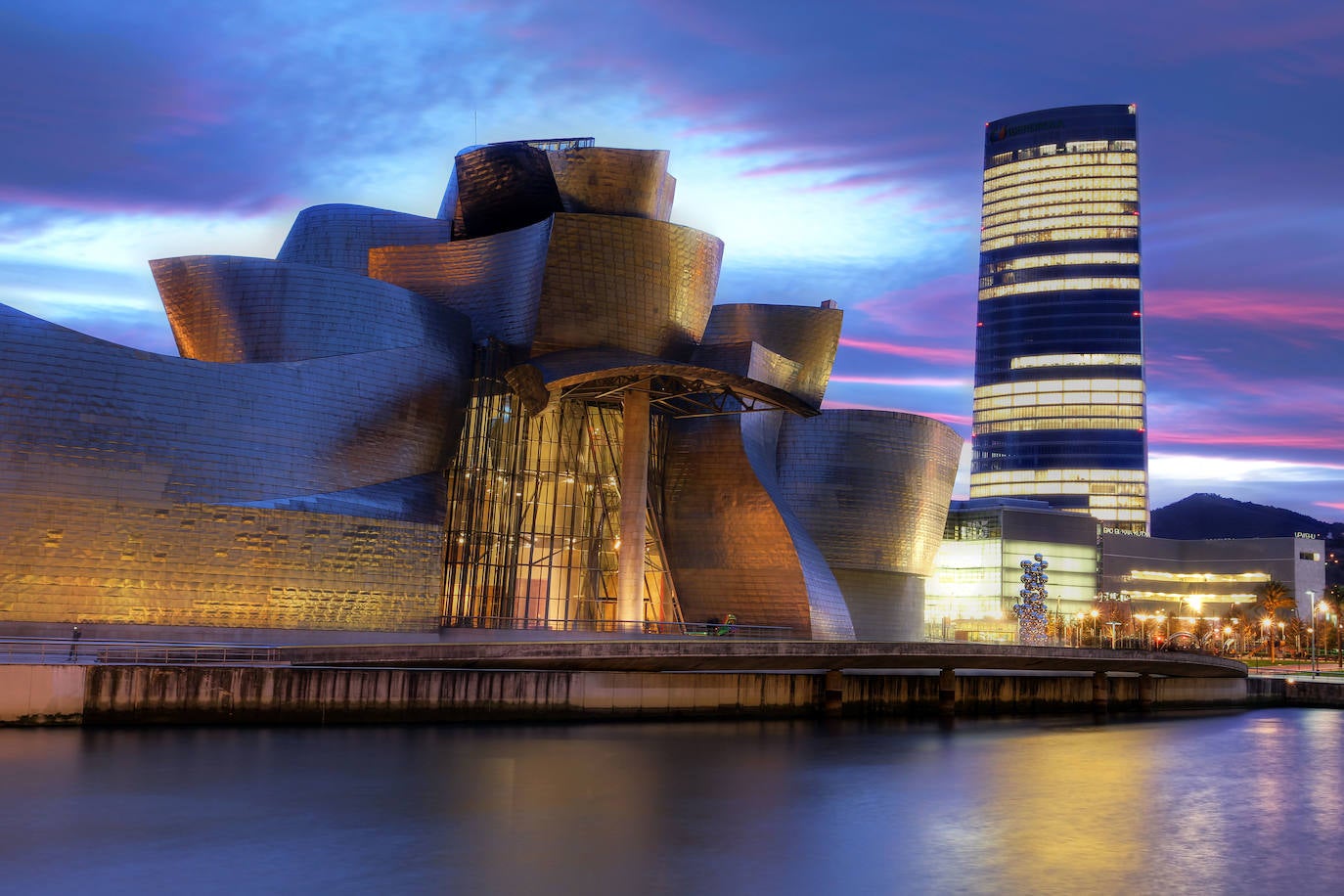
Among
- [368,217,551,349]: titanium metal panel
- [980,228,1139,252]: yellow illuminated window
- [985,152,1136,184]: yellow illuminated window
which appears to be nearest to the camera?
[368,217,551,349]: titanium metal panel

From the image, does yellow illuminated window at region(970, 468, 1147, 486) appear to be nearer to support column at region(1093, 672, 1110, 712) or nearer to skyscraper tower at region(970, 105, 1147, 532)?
skyscraper tower at region(970, 105, 1147, 532)

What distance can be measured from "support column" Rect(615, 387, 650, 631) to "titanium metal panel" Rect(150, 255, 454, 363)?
30.1 ft

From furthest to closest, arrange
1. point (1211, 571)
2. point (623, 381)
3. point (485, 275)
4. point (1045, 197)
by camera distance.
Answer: point (1045, 197) → point (1211, 571) → point (485, 275) → point (623, 381)

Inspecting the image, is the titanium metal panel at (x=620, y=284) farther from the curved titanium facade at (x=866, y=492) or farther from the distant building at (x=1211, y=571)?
the distant building at (x=1211, y=571)

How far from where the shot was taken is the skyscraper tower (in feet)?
462

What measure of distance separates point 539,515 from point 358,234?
1397 cm

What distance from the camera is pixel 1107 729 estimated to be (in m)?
35.8

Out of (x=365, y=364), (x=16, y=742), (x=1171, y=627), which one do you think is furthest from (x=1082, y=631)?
(x=16, y=742)

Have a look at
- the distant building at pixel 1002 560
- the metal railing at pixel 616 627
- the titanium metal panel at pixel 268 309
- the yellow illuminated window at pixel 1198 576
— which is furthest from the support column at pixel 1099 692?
the yellow illuminated window at pixel 1198 576

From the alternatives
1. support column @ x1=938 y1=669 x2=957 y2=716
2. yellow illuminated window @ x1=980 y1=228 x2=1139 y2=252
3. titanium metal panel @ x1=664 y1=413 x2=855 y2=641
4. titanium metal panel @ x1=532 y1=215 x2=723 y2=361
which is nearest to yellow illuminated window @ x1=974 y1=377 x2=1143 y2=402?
yellow illuminated window @ x1=980 y1=228 x2=1139 y2=252

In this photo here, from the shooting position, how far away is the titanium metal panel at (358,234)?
49.8 m

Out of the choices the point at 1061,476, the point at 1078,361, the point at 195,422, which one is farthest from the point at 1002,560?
the point at 195,422

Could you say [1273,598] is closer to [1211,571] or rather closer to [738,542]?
[1211,571]

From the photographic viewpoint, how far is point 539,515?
47.2 metres
